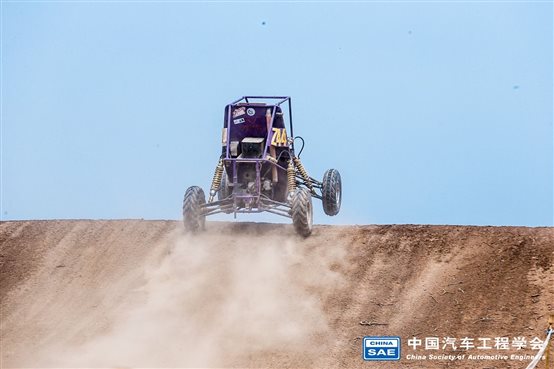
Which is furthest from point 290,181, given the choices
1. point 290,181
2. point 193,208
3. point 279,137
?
point 193,208

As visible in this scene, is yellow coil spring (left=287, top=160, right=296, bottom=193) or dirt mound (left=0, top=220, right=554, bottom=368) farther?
yellow coil spring (left=287, top=160, right=296, bottom=193)

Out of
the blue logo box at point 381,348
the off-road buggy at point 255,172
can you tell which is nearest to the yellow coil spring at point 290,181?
the off-road buggy at point 255,172

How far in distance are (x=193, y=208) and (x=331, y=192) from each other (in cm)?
373

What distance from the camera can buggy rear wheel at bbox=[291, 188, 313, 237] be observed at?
847 inches

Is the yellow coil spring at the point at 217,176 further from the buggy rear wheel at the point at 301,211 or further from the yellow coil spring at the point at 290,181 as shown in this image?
the buggy rear wheel at the point at 301,211

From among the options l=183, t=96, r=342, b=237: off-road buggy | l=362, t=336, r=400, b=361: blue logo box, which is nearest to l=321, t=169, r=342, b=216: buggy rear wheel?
l=183, t=96, r=342, b=237: off-road buggy

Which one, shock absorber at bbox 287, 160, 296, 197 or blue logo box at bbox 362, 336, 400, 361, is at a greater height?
shock absorber at bbox 287, 160, 296, 197

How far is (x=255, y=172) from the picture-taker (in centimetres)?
2220

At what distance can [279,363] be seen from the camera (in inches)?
665

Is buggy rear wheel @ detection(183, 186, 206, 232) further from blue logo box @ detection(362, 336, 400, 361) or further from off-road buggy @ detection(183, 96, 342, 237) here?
blue logo box @ detection(362, 336, 400, 361)

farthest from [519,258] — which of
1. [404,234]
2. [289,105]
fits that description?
[289,105]

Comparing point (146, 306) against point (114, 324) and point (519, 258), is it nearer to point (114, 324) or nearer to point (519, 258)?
point (114, 324)

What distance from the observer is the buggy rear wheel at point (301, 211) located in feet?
70.6

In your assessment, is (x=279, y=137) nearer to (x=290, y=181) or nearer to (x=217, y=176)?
(x=290, y=181)
